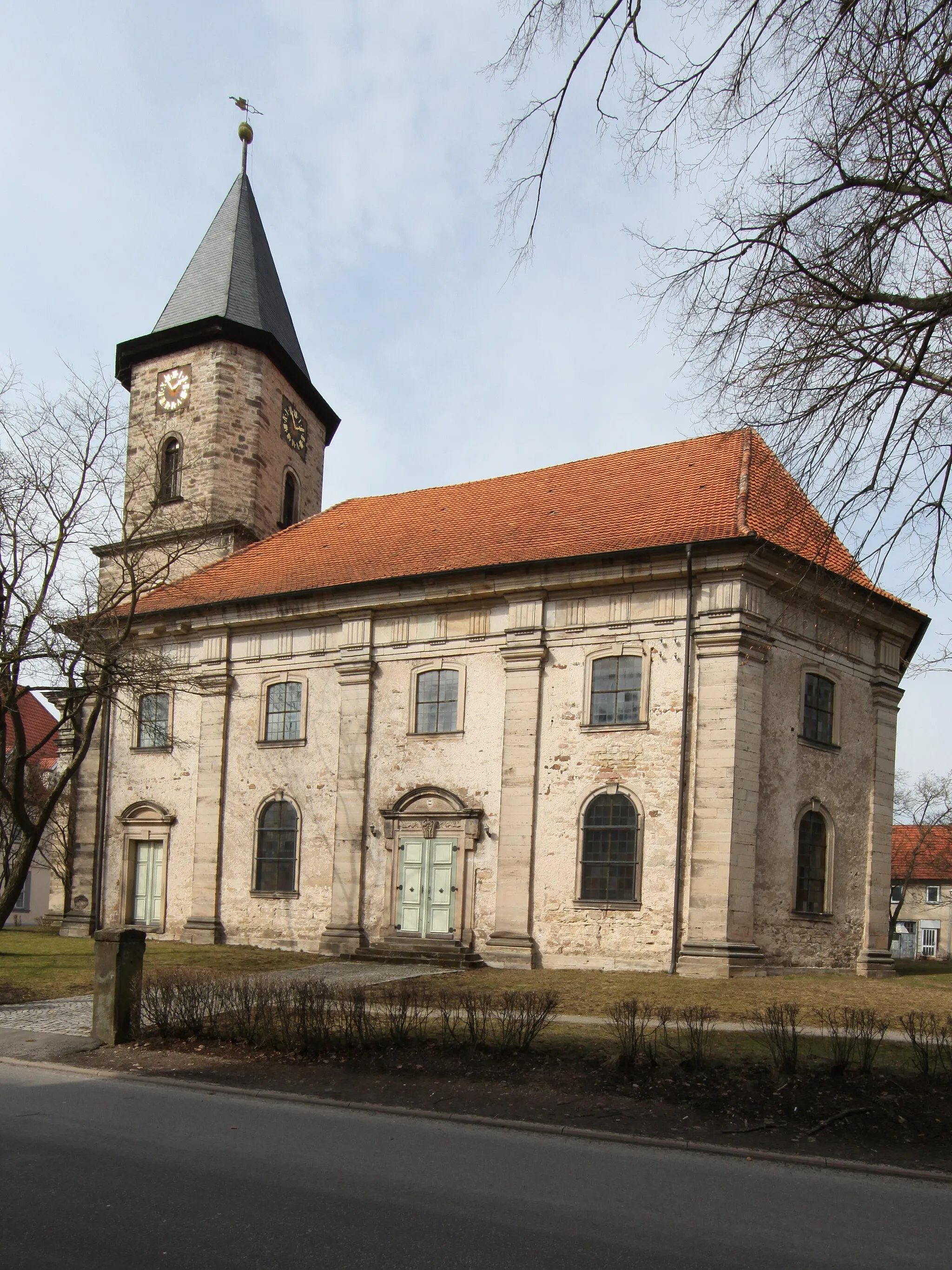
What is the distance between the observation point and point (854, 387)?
30.0ft

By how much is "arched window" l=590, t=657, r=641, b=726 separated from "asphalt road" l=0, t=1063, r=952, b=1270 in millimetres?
13076

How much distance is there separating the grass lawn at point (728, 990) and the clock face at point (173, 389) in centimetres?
1920

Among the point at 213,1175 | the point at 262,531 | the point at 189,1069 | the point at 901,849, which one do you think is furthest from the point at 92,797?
the point at 901,849

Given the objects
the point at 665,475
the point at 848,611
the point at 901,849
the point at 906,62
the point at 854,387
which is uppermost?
the point at 665,475

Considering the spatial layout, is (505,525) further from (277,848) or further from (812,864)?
(812,864)

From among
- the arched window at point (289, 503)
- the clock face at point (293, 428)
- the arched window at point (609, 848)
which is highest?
the clock face at point (293, 428)

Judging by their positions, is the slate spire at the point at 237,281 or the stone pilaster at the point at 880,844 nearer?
the stone pilaster at the point at 880,844

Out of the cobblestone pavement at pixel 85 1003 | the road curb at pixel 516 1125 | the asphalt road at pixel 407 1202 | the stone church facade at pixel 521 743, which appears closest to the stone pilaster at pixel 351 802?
the stone church facade at pixel 521 743

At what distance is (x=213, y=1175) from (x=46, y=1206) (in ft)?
3.51

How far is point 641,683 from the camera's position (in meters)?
21.5

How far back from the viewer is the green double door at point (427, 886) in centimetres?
2280

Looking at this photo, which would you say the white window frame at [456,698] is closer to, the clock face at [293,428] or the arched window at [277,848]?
the arched window at [277,848]

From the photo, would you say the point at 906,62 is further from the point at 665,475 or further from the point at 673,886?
the point at 665,475

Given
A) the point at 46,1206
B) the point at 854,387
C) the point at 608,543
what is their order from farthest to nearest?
the point at 608,543
the point at 854,387
the point at 46,1206
